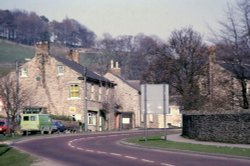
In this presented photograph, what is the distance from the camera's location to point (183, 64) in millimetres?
68438

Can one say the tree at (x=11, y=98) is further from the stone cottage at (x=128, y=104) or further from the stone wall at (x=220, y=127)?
the stone wall at (x=220, y=127)

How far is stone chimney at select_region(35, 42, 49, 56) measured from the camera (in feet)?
231

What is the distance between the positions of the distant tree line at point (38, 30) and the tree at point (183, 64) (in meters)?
86.7

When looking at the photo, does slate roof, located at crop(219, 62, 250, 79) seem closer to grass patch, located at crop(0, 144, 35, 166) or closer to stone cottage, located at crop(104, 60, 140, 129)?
grass patch, located at crop(0, 144, 35, 166)

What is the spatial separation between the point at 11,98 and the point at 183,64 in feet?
70.2

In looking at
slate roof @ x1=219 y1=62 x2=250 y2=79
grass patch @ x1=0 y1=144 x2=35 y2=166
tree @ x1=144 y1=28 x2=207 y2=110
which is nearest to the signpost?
slate roof @ x1=219 y1=62 x2=250 y2=79

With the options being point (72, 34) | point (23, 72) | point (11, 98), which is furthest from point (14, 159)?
point (72, 34)

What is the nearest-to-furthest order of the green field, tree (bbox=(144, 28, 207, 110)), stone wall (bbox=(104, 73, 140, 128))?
tree (bbox=(144, 28, 207, 110)) → stone wall (bbox=(104, 73, 140, 128)) → the green field

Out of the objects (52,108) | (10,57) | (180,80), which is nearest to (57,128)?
(52,108)

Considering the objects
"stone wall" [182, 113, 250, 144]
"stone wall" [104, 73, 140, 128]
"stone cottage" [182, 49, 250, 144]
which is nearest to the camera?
"stone wall" [182, 113, 250, 144]

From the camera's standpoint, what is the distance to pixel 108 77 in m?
82.7

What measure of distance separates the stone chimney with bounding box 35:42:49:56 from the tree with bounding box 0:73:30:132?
17.2 feet

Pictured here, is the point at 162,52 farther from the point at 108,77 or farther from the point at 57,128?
the point at 57,128

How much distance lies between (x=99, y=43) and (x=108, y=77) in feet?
179
